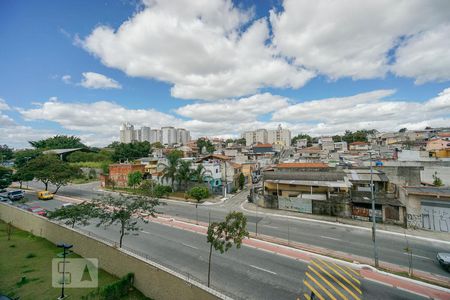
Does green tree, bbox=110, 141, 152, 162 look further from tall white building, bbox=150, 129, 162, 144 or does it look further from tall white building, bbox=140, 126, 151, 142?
tall white building, bbox=150, 129, 162, 144

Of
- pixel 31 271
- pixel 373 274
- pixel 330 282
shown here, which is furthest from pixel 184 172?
pixel 373 274

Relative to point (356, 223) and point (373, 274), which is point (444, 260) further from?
point (356, 223)

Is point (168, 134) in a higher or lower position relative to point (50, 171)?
higher

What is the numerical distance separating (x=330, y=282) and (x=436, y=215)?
19193mm

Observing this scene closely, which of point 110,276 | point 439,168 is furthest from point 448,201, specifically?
point 110,276

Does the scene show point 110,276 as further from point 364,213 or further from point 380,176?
point 380,176

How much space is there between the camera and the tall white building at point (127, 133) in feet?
582

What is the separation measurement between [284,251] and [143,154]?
82576 millimetres

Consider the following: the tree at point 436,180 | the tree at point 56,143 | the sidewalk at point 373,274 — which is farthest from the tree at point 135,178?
the tree at point 56,143

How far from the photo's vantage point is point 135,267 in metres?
13.8

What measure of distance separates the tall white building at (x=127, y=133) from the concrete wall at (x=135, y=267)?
16597cm

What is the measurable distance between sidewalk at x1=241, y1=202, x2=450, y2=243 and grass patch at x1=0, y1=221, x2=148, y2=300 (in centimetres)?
2308

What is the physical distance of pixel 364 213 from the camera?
91.2 feet

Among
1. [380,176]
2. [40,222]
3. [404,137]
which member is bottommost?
[40,222]
